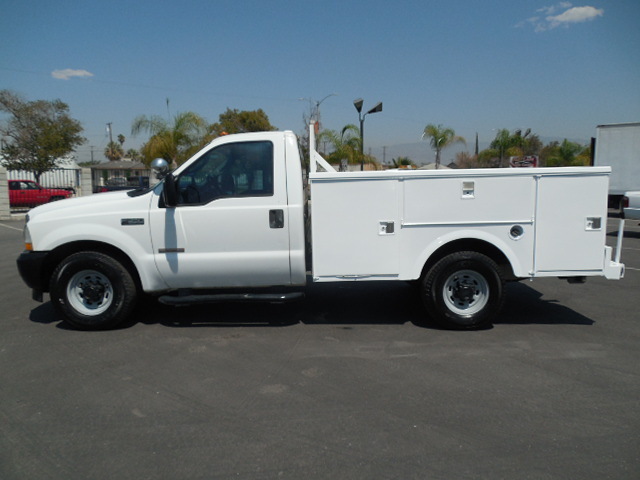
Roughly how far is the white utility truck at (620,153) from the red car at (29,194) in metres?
24.4

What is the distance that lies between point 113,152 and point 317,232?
89046mm

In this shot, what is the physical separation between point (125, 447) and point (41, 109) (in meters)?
33.2

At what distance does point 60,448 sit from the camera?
3.42m

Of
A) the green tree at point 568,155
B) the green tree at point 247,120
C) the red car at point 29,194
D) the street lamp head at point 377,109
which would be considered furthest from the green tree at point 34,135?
the green tree at point 568,155

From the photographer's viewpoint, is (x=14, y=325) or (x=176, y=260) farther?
(x=14, y=325)

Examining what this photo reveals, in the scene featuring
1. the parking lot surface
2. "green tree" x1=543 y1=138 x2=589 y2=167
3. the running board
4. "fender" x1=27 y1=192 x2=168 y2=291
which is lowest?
the parking lot surface

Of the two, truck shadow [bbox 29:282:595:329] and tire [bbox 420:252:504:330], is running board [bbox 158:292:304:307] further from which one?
tire [bbox 420:252:504:330]

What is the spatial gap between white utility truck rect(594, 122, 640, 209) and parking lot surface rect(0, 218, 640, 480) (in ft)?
48.9

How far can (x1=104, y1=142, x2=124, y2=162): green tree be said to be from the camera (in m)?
84.3

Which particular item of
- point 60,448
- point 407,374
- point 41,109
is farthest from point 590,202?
point 41,109

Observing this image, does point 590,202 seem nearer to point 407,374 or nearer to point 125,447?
point 407,374

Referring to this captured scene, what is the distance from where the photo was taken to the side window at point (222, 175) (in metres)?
5.67

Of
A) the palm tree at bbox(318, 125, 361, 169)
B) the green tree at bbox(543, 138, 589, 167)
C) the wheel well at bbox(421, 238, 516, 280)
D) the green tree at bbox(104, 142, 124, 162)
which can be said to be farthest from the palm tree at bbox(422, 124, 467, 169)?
the green tree at bbox(104, 142, 124, 162)

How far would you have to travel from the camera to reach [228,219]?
5.61 m
